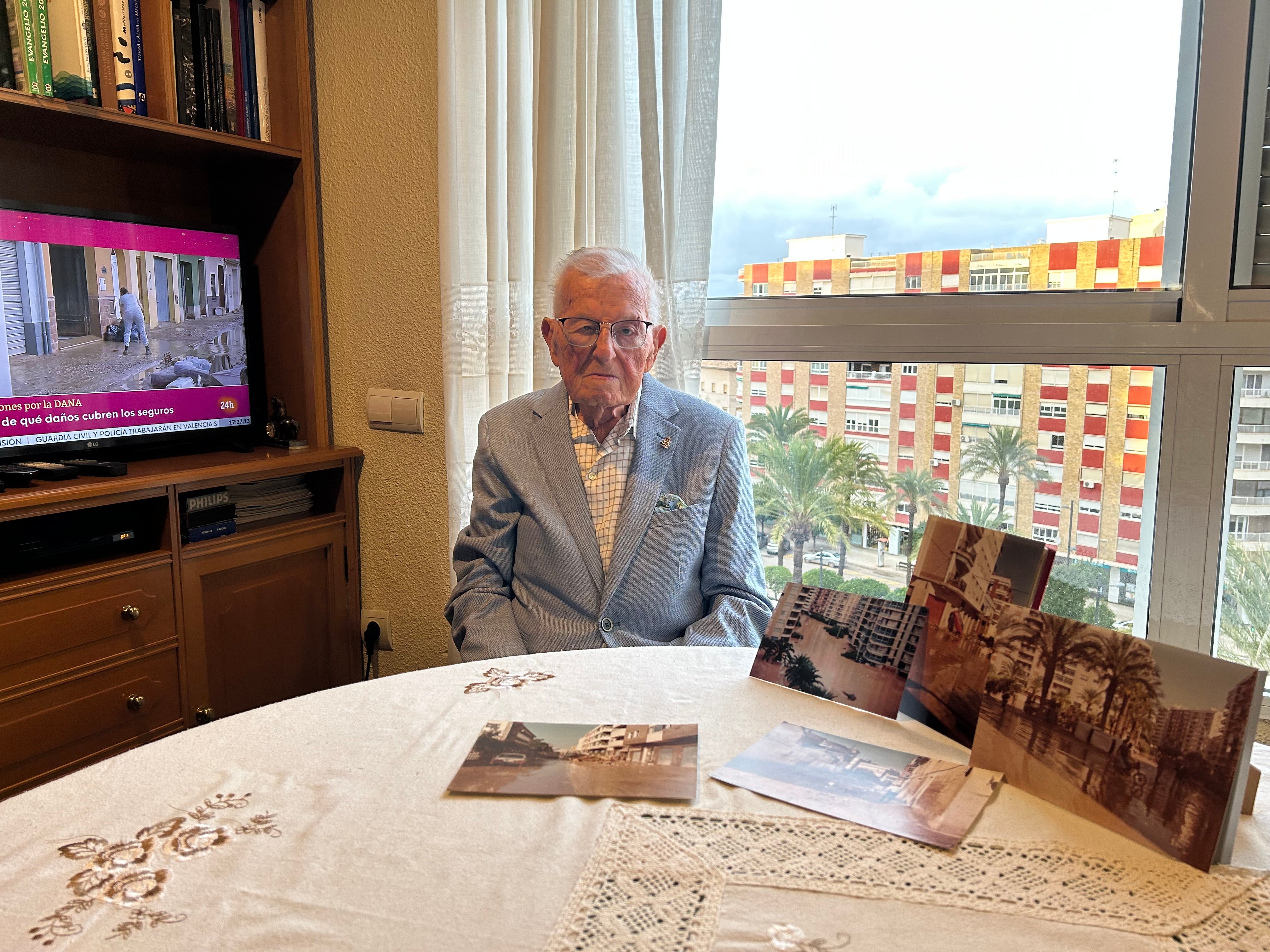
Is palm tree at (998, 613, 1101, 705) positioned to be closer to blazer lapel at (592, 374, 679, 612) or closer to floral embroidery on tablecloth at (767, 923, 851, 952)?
floral embroidery on tablecloth at (767, 923, 851, 952)

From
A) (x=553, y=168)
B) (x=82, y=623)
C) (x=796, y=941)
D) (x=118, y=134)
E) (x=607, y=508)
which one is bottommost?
(x=82, y=623)

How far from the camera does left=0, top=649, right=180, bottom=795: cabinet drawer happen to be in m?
1.72

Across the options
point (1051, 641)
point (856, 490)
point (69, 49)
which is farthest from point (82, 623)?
point (1051, 641)

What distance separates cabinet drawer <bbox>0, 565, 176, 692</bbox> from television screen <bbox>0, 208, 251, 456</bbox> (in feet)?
1.17

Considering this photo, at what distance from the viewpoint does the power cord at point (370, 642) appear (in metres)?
2.46

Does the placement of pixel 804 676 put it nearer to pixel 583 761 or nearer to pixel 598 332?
pixel 583 761

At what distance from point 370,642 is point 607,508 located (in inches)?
47.3

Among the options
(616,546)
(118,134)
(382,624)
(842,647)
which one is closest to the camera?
(842,647)

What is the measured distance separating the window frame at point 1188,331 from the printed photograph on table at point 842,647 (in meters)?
0.97

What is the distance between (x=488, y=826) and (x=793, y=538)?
1.41 m

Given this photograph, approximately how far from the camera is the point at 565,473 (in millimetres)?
1572

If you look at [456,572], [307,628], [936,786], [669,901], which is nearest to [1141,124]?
[936,786]

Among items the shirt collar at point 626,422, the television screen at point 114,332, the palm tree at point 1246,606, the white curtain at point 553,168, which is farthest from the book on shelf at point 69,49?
the palm tree at point 1246,606

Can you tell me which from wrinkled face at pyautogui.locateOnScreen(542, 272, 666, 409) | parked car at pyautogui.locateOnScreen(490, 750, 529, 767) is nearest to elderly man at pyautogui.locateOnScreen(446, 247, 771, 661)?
wrinkled face at pyautogui.locateOnScreen(542, 272, 666, 409)
